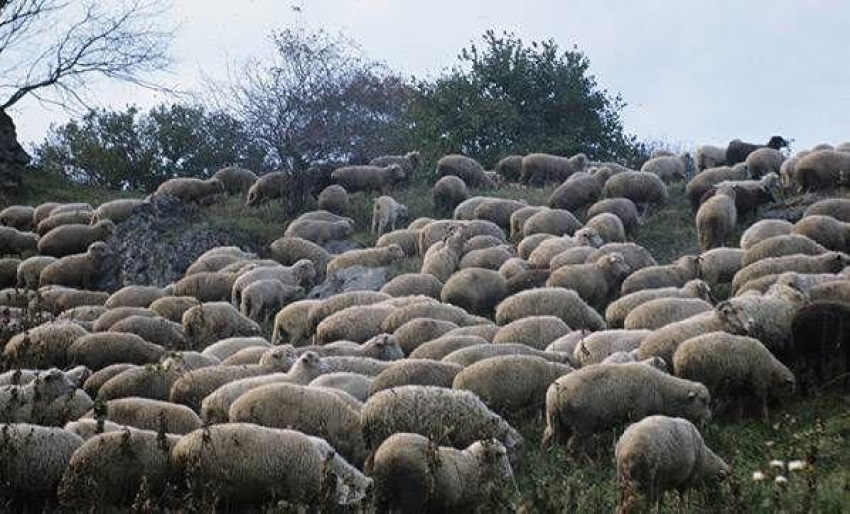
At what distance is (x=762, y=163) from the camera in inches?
880

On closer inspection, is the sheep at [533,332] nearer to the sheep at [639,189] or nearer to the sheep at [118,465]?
the sheep at [118,465]

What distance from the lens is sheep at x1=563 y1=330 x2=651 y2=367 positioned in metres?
11.8

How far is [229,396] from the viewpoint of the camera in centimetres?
1038

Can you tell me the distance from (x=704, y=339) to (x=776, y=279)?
346 cm

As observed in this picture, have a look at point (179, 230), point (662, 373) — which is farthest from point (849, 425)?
point (179, 230)

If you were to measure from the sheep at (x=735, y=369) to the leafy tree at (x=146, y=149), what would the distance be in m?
21.8

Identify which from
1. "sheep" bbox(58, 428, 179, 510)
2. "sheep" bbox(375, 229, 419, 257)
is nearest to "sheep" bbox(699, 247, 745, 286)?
"sheep" bbox(375, 229, 419, 257)

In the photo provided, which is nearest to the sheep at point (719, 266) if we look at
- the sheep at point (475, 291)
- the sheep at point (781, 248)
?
the sheep at point (781, 248)

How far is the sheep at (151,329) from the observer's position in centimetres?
1438

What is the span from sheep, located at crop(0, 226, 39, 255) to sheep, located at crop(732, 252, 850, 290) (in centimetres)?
1429

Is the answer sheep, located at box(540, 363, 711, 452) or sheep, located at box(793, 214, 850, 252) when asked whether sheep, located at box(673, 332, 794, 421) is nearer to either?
sheep, located at box(540, 363, 711, 452)

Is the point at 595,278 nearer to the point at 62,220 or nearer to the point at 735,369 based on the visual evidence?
the point at 735,369

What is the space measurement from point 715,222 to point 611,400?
9099 millimetres

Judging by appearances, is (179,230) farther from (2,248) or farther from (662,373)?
(662,373)
